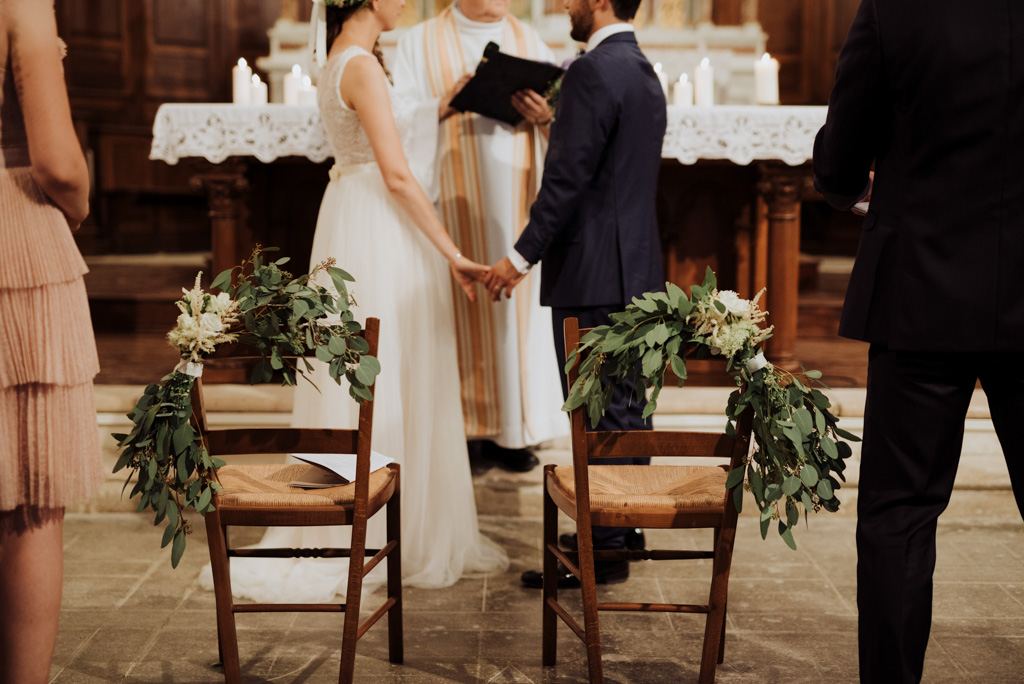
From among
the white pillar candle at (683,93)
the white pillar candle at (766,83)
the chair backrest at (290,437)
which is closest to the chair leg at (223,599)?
the chair backrest at (290,437)

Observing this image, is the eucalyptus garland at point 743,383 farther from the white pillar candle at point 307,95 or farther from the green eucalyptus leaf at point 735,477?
the white pillar candle at point 307,95

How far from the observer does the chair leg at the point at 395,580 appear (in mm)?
2646

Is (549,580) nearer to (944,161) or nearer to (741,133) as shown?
(944,161)

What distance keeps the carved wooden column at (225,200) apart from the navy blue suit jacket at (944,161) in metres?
2.97

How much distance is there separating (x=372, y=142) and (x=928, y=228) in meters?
1.77

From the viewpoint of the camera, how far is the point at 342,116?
127 inches

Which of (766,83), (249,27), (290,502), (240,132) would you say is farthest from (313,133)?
(249,27)

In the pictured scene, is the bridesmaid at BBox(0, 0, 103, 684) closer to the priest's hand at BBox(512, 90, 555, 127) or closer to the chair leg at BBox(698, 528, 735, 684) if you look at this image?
the chair leg at BBox(698, 528, 735, 684)

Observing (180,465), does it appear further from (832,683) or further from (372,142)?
(832,683)

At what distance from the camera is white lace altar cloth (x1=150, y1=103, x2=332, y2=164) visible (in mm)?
4172

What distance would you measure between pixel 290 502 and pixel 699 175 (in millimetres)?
3000

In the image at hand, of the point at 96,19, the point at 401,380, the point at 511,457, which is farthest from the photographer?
the point at 96,19

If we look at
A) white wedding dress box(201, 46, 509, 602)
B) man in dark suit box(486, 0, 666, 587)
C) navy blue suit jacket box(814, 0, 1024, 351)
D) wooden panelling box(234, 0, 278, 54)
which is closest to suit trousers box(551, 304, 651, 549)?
man in dark suit box(486, 0, 666, 587)

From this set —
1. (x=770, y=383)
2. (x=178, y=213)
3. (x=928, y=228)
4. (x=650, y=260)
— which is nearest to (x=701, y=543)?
(x=650, y=260)
